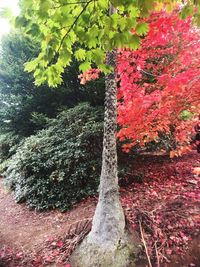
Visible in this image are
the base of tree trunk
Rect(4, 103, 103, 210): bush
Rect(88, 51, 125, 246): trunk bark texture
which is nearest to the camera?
the base of tree trunk

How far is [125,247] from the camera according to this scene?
421cm

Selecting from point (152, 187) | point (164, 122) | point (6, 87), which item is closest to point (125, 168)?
point (152, 187)

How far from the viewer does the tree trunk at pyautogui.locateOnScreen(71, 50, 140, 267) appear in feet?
13.6

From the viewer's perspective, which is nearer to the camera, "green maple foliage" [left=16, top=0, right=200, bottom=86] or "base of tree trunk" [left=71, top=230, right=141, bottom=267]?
"green maple foliage" [left=16, top=0, right=200, bottom=86]

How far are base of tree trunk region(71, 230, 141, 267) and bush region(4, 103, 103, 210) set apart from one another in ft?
7.04

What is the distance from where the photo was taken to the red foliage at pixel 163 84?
16.5 feet

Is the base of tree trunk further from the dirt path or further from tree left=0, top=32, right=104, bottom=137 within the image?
tree left=0, top=32, right=104, bottom=137

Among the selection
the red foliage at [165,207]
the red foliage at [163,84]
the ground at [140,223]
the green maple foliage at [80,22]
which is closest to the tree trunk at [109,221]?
the ground at [140,223]

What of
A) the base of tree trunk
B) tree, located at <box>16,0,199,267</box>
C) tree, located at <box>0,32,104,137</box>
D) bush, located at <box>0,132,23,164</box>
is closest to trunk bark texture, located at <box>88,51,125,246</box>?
tree, located at <box>16,0,199,267</box>

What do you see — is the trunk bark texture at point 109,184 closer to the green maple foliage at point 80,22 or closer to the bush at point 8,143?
the green maple foliage at point 80,22

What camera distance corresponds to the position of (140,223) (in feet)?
15.2

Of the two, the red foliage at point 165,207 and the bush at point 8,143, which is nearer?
the red foliage at point 165,207

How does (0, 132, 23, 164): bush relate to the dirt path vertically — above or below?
above

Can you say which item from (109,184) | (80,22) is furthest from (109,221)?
(80,22)
